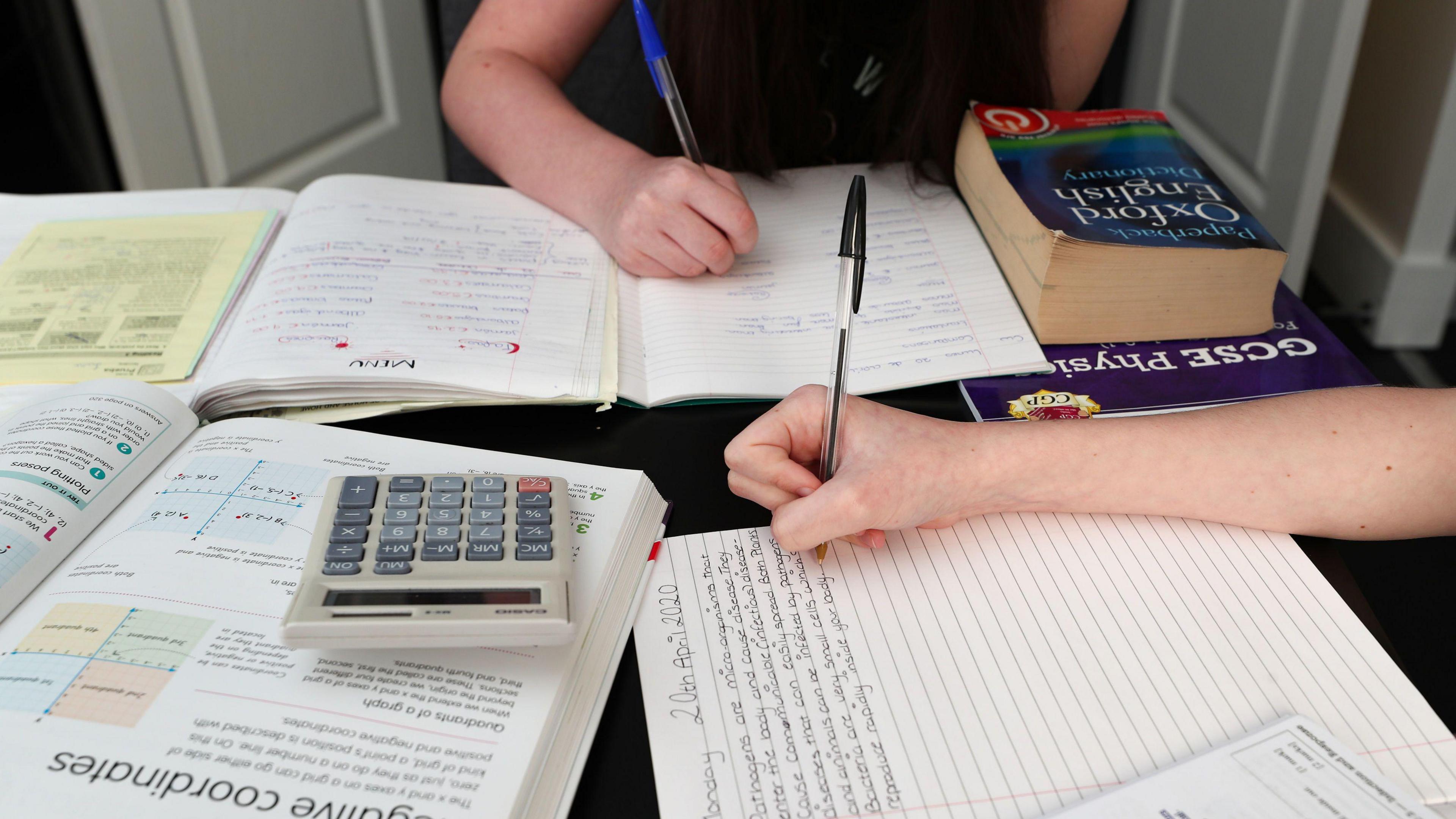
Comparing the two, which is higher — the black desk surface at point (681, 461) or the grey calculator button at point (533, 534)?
the grey calculator button at point (533, 534)

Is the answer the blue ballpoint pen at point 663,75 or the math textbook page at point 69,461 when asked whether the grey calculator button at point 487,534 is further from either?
the blue ballpoint pen at point 663,75

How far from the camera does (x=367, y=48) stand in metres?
1.83

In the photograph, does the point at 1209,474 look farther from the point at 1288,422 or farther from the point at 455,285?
the point at 455,285

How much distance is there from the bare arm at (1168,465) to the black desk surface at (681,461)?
33 mm

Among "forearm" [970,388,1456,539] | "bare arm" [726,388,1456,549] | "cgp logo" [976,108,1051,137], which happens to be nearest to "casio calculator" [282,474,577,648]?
"bare arm" [726,388,1456,549]

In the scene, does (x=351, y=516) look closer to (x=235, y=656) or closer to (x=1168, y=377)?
(x=235, y=656)

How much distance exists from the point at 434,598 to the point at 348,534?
6cm

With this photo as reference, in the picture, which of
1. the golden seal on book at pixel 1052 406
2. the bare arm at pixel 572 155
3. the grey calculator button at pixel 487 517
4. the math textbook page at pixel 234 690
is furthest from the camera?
the bare arm at pixel 572 155

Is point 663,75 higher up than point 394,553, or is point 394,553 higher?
point 663,75

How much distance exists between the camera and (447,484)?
1.63ft

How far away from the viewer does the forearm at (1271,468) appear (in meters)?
0.52

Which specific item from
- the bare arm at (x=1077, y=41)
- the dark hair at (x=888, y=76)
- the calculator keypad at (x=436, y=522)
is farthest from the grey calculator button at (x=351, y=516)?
the bare arm at (x=1077, y=41)

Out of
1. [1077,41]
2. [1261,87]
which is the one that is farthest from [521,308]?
[1261,87]

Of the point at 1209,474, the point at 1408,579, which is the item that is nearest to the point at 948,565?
the point at 1209,474
